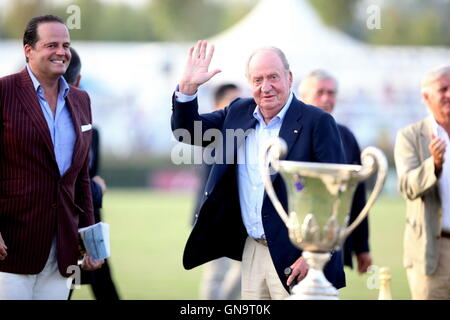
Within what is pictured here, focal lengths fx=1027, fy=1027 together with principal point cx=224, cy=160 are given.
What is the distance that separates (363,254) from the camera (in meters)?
7.61

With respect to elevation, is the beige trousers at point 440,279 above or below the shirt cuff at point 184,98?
below

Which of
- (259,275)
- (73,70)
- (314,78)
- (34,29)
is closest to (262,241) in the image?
(259,275)

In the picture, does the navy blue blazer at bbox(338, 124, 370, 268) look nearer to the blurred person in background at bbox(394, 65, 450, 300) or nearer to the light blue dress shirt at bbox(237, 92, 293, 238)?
the blurred person in background at bbox(394, 65, 450, 300)

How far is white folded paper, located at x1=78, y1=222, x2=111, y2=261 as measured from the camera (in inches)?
219

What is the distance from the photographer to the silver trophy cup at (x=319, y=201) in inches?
164

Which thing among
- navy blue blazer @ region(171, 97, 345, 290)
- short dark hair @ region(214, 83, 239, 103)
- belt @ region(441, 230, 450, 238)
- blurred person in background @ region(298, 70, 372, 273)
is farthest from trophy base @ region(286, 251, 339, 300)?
short dark hair @ region(214, 83, 239, 103)

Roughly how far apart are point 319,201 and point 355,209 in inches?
131

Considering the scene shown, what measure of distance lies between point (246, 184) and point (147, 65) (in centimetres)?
2777

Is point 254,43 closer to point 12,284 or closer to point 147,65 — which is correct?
point 147,65

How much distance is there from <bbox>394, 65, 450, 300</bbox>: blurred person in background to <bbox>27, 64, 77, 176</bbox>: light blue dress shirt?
2343 mm

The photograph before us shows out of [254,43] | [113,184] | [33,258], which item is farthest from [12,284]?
[113,184]

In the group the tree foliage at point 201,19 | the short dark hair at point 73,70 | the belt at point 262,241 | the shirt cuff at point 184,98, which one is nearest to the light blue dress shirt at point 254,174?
the belt at point 262,241

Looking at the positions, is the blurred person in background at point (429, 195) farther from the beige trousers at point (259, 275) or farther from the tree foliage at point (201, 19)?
the tree foliage at point (201, 19)

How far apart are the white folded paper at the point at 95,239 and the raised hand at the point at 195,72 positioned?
0.88 metres
